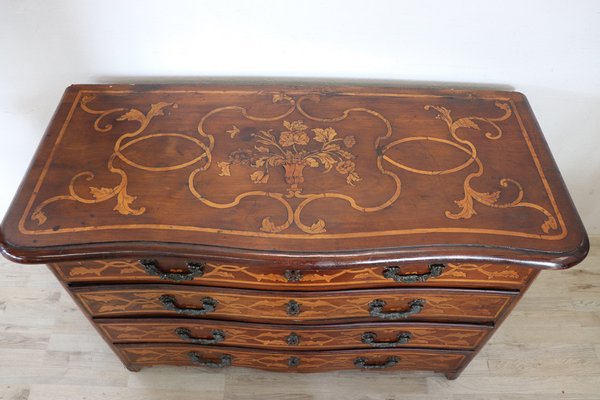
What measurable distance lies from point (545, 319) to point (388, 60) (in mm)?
1144

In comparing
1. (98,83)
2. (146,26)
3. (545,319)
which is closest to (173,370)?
(98,83)

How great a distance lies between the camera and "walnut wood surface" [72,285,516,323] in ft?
3.61

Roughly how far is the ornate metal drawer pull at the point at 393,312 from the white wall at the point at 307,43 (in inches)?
23.8

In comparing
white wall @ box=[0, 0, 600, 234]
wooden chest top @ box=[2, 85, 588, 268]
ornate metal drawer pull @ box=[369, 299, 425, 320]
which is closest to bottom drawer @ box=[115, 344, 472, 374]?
ornate metal drawer pull @ box=[369, 299, 425, 320]

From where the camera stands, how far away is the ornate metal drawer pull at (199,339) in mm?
1273

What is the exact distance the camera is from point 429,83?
4.23ft

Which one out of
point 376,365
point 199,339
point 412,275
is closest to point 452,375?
point 376,365

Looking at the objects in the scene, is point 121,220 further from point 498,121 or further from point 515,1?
point 515,1

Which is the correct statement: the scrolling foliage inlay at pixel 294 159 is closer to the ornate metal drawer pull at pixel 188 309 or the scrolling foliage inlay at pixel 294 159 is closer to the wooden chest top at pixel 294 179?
the wooden chest top at pixel 294 179

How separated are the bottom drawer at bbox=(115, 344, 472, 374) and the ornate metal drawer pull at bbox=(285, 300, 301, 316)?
0.85ft

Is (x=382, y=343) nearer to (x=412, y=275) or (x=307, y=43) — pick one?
(x=412, y=275)

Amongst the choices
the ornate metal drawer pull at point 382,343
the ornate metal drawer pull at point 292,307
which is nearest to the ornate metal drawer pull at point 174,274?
the ornate metal drawer pull at point 292,307

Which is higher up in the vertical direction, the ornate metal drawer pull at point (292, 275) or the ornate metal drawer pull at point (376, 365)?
the ornate metal drawer pull at point (292, 275)

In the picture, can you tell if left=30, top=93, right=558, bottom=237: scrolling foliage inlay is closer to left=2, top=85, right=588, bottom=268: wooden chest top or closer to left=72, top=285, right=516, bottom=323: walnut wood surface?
left=2, top=85, right=588, bottom=268: wooden chest top
